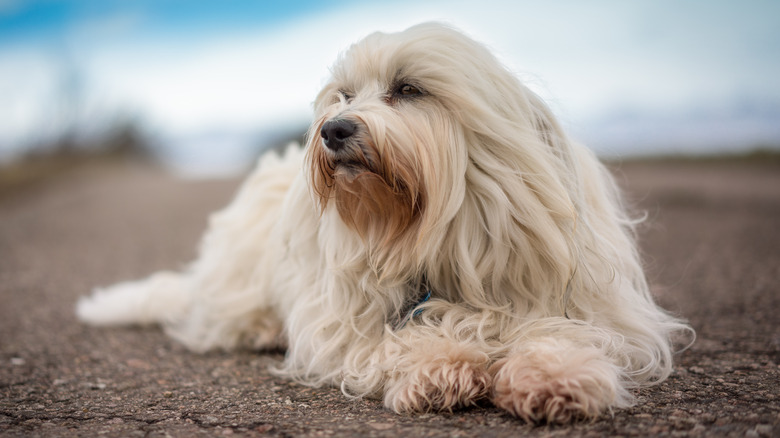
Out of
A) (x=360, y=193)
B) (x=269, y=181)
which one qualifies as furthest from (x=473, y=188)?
(x=269, y=181)

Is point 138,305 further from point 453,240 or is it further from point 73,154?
point 73,154

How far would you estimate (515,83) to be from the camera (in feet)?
9.78

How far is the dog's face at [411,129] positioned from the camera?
2.75 metres

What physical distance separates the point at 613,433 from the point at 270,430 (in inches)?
48.3

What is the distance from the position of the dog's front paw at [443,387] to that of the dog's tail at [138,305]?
277 centimetres

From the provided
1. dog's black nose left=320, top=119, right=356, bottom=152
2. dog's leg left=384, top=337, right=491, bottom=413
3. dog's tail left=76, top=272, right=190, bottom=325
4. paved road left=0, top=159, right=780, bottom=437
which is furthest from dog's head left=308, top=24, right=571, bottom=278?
dog's tail left=76, top=272, right=190, bottom=325

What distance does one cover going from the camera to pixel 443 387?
8.51 feet

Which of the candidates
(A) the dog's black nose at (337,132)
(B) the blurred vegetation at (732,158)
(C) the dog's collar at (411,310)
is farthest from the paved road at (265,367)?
(B) the blurred vegetation at (732,158)

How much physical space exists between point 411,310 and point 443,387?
538mm

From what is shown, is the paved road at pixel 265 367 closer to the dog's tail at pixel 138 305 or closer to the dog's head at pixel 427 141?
the dog's tail at pixel 138 305

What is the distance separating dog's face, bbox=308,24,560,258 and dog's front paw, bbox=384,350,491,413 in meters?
0.58

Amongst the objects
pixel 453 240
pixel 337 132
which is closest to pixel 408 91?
pixel 337 132

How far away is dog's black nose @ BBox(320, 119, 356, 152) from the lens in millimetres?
2723

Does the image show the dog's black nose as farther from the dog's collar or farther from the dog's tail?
the dog's tail
